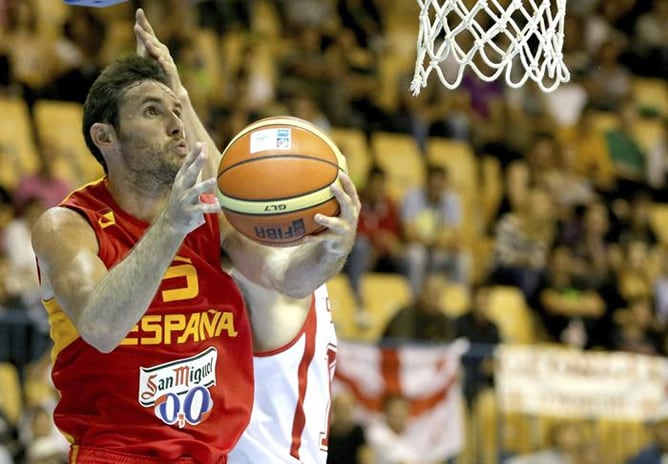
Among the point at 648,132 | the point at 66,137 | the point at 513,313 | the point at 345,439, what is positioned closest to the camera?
the point at 345,439

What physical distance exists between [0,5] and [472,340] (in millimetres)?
5614

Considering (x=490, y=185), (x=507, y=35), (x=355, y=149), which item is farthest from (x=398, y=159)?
(x=507, y=35)

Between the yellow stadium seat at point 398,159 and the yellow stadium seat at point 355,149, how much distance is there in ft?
0.50

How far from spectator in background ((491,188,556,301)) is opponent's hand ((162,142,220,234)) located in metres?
9.36

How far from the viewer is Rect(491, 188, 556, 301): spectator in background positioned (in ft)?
44.1

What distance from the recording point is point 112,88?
497 cm

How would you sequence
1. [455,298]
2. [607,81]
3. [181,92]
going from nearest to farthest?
[181,92], [455,298], [607,81]

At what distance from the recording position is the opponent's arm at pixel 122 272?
4285 mm

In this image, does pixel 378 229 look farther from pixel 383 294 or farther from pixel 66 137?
pixel 66 137

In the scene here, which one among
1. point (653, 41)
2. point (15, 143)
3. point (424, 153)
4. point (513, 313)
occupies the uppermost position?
point (15, 143)

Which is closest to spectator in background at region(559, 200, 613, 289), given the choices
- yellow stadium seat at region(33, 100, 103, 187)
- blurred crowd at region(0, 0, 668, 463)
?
blurred crowd at region(0, 0, 668, 463)

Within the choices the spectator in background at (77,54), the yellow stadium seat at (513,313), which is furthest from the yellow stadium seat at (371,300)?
the spectator in background at (77,54)

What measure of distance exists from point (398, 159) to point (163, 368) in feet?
33.4

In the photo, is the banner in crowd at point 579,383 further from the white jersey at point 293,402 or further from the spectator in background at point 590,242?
the white jersey at point 293,402
